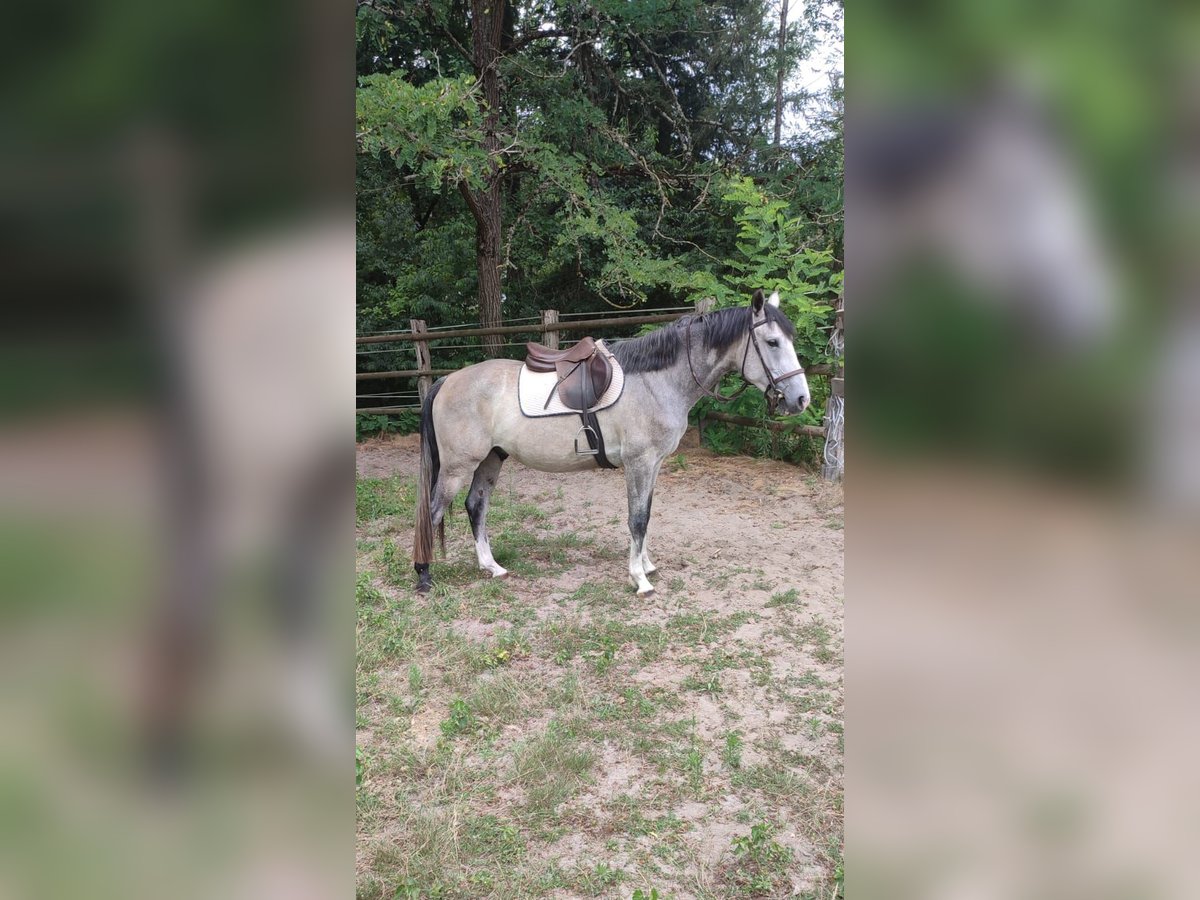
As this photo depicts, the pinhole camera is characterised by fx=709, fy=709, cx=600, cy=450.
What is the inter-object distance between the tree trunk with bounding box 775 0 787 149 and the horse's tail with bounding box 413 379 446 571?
327 inches

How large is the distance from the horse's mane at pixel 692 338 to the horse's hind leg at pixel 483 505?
3.30 feet

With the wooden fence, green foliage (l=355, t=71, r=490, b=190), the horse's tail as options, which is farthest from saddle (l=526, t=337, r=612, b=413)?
green foliage (l=355, t=71, r=490, b=190)

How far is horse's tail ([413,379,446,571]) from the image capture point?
13.0 ft

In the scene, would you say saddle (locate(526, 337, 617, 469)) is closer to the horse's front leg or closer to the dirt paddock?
the horse's front leg

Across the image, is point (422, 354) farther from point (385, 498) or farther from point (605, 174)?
point (385, 498)

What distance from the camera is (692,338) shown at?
158 inches

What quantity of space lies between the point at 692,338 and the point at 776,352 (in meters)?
0.48

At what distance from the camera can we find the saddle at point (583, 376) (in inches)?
159

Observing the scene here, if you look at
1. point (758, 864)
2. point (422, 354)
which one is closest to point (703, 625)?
point (758, 864)

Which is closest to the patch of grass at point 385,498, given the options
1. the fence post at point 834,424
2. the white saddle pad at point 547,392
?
the white saddle pad at point 547,392
